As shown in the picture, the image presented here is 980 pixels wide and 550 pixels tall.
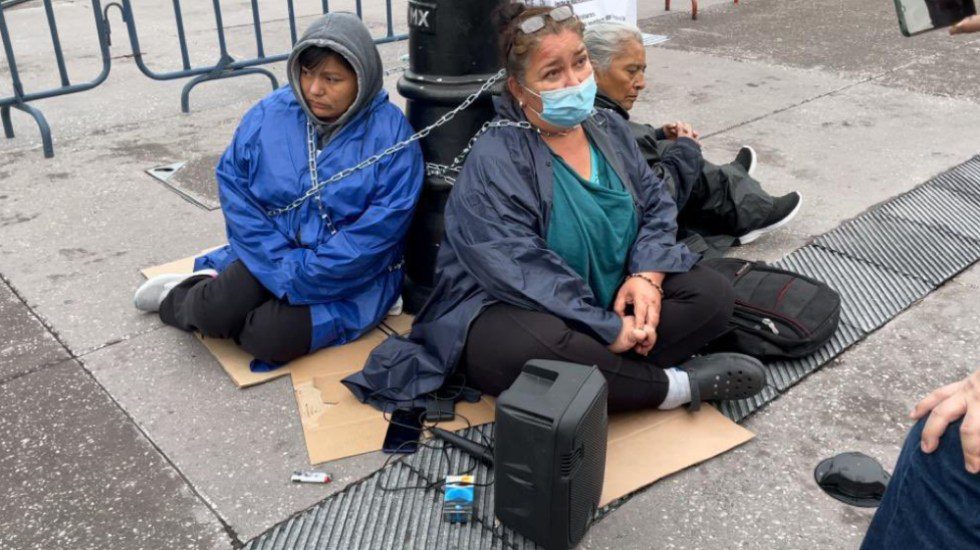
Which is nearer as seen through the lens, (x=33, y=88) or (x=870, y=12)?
(x=33, y=88)

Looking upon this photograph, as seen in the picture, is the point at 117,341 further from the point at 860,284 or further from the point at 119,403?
the point at 860,284

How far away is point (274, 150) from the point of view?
3033mm

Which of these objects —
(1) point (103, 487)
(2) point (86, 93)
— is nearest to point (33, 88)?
(2) point (86, 93)

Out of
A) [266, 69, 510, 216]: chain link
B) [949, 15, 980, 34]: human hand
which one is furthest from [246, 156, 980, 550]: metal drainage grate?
[949, 15, 980, 34]: human hand

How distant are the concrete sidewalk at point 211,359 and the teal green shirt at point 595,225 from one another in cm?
68

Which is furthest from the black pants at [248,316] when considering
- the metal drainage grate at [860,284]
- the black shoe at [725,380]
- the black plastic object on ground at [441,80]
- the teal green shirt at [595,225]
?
the metal drainage grate at [860,284]

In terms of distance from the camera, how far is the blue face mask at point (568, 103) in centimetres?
273

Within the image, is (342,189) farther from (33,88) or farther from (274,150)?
(33,88)

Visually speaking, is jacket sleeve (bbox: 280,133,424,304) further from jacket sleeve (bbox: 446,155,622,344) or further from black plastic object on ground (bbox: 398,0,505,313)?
jacket sleeve (bbox: 446,155,622,344)

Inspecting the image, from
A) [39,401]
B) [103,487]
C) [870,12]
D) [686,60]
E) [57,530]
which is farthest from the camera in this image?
[870,12]

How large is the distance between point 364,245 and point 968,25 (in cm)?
188

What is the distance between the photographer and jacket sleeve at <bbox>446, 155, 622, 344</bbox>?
2611 millimetres

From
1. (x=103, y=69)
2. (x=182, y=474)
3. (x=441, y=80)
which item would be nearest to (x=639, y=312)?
(x=441, y=80)

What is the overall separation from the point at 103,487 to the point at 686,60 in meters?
5.81
